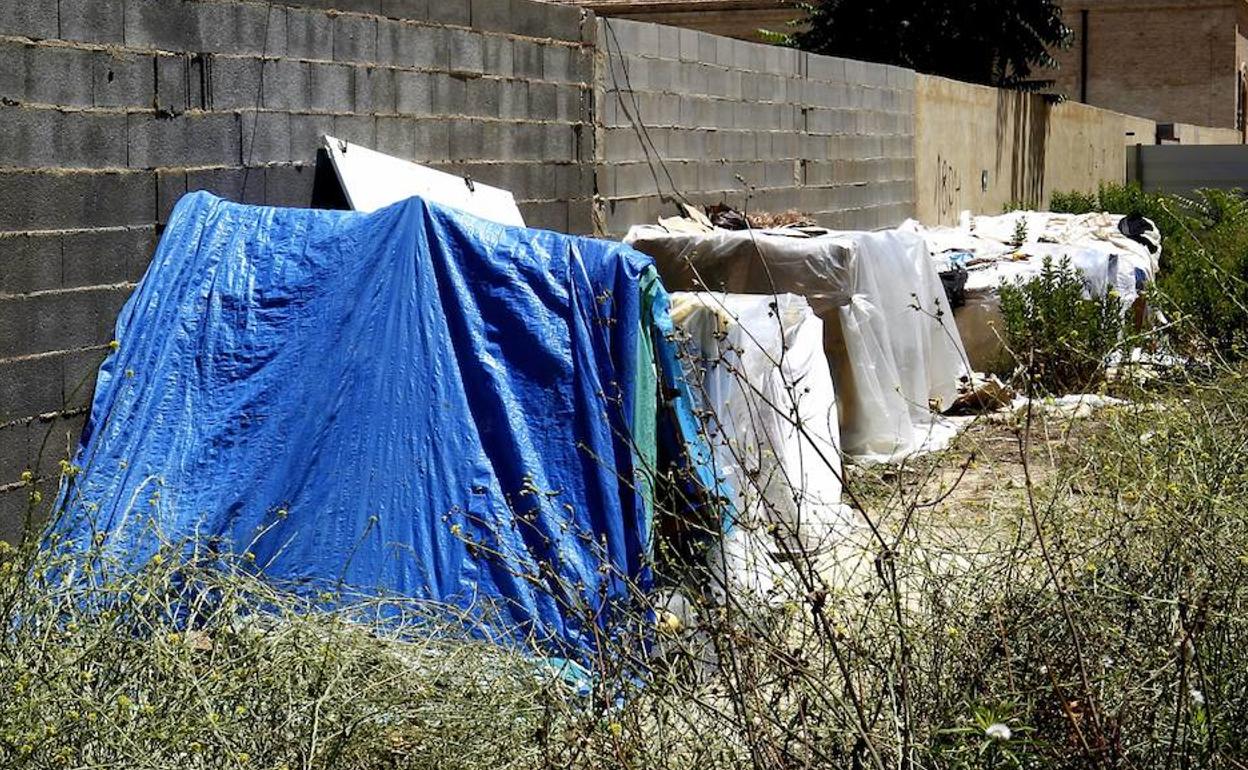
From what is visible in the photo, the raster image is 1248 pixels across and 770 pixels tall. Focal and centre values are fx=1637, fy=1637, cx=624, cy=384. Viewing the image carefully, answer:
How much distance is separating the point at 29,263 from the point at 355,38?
6.25 feet

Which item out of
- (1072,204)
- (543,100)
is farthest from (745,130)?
(1072,204)

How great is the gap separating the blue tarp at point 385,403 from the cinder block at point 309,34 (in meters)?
0.88

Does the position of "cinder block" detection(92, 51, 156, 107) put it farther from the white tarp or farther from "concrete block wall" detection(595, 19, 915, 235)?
"concrete block wall" detection(595, 19, 915, 235)

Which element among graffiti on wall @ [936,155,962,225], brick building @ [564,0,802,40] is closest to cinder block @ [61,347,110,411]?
graffiti on wall @ [936,155,962,225]

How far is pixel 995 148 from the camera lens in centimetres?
→ 1742

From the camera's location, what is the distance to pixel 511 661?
3.52 metres

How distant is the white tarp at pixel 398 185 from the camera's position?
5.94 meters

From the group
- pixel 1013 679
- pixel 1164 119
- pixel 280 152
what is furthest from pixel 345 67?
pixel 1164 119

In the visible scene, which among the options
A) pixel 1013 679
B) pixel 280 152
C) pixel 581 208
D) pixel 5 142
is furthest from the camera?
pixel 581 208

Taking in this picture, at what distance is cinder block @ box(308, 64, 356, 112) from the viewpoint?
5.96m

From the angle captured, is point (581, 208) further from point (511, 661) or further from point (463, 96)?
point (511, 661)

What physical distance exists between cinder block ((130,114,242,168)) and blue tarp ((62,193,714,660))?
0.20 m

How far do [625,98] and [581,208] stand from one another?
31.4 inches

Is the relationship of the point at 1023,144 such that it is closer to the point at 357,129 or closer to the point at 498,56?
the point at 498,56
